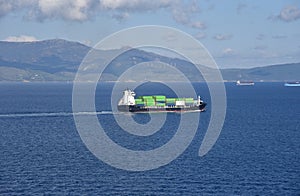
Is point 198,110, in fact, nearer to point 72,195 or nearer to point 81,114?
point 81,114

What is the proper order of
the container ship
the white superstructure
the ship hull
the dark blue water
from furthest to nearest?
1. the white superstructure
2. the container ship
3. the ship hull
4. the dark blue water

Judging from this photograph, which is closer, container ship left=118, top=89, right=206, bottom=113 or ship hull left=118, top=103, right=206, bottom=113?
ship hull left=118, top=103, right=206, bottom=113

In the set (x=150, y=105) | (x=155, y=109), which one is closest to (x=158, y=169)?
(x=155, y=109)

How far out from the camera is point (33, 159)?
84.2 m

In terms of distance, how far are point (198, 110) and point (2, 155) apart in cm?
10047

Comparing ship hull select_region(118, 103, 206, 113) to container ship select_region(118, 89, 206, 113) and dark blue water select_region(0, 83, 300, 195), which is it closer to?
container ship select_region(118, 89, 206, 113)

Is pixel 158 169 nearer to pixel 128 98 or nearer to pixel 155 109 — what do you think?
pixel 128 98

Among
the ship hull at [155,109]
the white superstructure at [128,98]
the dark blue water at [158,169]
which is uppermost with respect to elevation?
the white superstructure at [128,98]

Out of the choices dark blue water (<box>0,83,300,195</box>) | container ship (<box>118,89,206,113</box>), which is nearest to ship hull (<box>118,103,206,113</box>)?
container ship (<box>118,89,206,113</box>)

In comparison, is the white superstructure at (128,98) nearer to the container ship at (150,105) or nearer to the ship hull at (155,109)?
the container ship at (150,105)

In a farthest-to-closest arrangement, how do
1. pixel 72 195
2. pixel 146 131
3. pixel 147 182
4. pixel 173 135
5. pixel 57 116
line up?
pixel 57 116 → pixel 146 131 → pixel 173 135 → pixel 147 182 → pixel 72 195

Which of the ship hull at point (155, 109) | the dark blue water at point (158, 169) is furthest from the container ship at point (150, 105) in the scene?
the dark blue water at point (158, 169)

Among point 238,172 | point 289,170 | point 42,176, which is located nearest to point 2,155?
point 42,176

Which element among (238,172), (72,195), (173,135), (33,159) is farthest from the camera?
(173,135)
